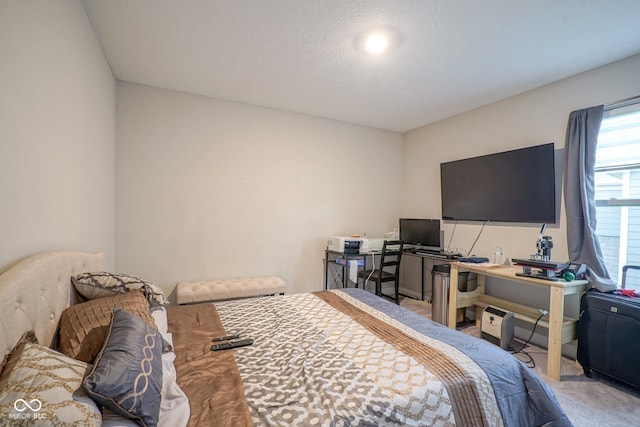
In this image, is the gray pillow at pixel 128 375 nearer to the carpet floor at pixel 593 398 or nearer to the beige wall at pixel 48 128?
the beige wall at pixel 48 128

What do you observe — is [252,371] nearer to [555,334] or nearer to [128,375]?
[128,375]

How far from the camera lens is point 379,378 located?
1268mm

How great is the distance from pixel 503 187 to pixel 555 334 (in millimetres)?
1596

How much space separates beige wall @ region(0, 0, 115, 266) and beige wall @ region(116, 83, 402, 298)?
721 millimetres

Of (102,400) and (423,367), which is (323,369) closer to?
(423,367)

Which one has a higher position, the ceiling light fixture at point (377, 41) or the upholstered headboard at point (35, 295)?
the ceiling light fixture at point (377, 41)

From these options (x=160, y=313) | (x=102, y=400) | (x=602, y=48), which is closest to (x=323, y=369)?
(x=102, y=400)

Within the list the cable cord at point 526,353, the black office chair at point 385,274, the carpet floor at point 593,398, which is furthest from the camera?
the black office chair at point 385,274

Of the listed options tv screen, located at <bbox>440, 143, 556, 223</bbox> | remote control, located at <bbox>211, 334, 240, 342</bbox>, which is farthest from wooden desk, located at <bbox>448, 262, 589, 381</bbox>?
remote control, located at <bbox>211, 334, 240, 342</bbox>

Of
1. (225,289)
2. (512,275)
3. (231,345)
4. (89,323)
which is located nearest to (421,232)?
(512,275)

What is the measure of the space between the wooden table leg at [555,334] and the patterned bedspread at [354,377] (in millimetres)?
1169

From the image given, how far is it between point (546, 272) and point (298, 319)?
2.26 meters

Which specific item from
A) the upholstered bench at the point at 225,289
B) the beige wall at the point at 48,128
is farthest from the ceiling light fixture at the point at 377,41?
the upholstered bench at the point at 225,289

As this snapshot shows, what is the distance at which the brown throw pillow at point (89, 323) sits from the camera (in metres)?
1.12
